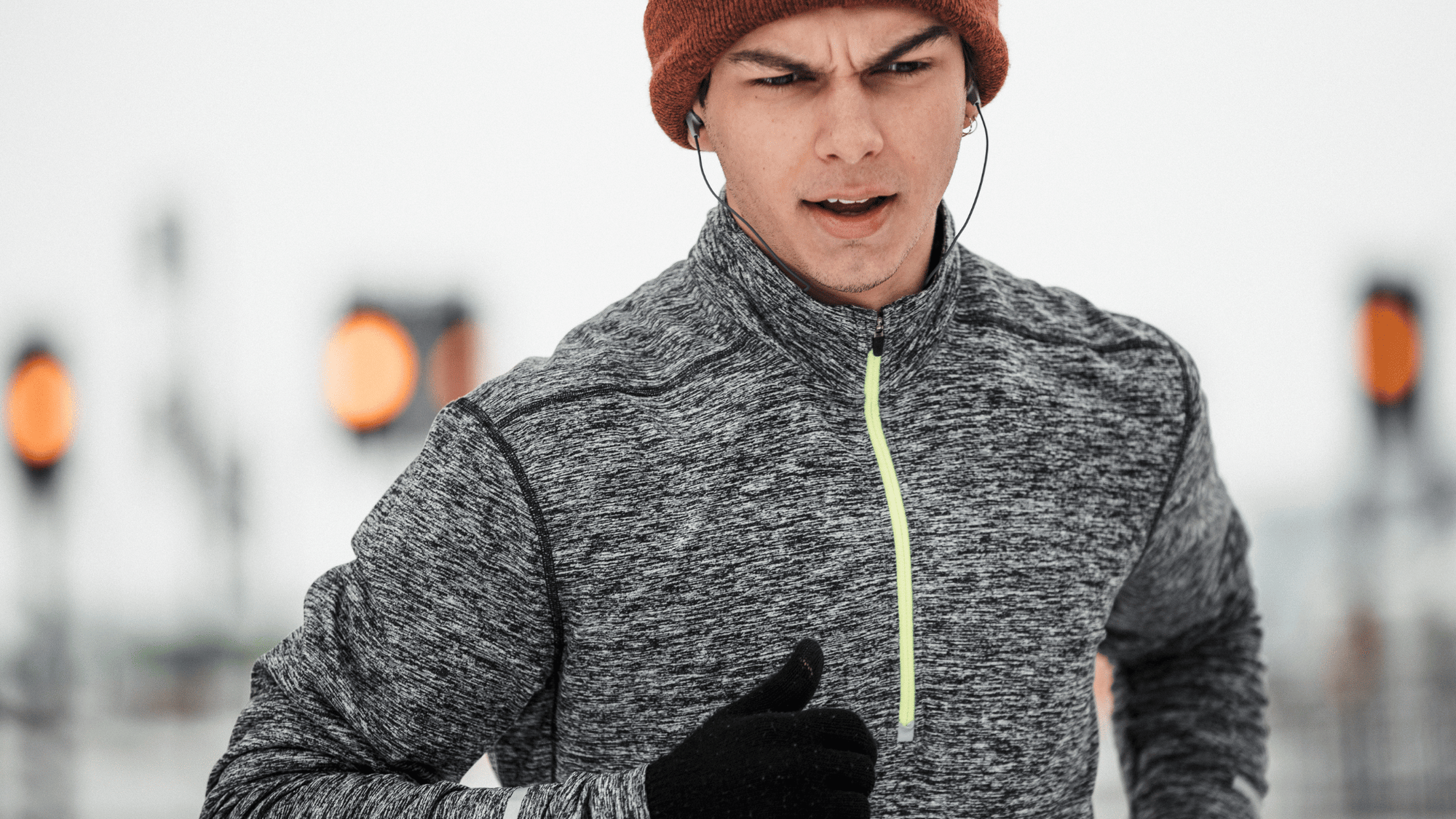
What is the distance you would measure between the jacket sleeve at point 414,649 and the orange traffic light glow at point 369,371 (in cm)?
401

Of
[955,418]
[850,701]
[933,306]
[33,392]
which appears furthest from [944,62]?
[33,392]

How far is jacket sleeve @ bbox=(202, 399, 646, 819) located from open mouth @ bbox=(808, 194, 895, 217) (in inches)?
21.8

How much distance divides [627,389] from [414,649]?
0.45m

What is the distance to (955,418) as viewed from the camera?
5.54 feet

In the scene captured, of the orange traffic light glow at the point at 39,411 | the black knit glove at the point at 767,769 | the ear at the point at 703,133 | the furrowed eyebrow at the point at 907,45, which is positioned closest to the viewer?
the black knit glove at the point at 767,769

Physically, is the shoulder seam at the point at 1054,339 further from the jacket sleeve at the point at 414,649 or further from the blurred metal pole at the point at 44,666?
the blurred metal pole at the point at 44,666

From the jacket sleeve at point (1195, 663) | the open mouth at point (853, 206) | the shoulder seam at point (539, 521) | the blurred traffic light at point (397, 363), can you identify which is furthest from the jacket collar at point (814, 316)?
the blurred traffic light at point (397, 363)

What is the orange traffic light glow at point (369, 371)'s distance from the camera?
17.7 ft

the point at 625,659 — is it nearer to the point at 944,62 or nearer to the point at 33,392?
the point at 944,62

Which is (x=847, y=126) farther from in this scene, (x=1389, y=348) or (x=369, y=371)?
(x=1389, y=348)

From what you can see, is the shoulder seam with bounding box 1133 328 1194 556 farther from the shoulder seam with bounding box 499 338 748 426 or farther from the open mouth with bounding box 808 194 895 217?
the shoulder seam with bounding box 499 338 748 426

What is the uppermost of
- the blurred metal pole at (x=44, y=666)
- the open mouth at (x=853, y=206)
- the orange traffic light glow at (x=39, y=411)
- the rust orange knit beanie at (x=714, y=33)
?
→ the orange traffic light glow at (x=39, y=411)

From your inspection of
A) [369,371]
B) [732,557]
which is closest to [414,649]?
[732,557]

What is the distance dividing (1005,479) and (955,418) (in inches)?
4.6
